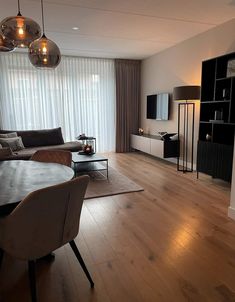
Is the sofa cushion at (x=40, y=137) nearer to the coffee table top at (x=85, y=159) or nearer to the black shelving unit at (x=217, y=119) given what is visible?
the coffee table top at (x=85, y=159)

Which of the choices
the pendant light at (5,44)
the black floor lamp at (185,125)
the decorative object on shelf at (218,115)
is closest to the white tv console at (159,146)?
the black floor lamp at (185,125)

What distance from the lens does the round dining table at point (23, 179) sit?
139 centimetres

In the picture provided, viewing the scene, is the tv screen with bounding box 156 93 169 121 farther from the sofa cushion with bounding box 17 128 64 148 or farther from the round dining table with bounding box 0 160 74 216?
the round dining table with bounding box 0 160 74 216

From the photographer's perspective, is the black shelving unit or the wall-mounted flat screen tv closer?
the black shelving unit

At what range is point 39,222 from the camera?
139cm

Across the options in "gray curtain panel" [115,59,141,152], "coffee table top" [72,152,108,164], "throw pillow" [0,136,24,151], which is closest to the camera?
"coffee table top" [72,152,108,164]

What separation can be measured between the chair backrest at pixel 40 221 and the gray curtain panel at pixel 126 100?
17.7 ft

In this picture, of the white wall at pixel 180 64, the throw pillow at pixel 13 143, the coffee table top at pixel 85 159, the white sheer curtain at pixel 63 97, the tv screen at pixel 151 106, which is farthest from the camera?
the tv screen at pixel 151 106

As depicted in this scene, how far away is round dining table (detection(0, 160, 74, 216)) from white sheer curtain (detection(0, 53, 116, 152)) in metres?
3.92

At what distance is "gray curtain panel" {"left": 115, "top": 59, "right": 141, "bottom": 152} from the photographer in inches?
260

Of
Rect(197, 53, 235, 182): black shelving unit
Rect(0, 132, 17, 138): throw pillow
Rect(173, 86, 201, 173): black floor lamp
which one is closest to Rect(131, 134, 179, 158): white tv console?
Rect(173, 86, 201, 173): black floor lamp

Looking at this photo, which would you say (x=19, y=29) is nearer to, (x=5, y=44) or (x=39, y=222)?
(x=5, y=44)

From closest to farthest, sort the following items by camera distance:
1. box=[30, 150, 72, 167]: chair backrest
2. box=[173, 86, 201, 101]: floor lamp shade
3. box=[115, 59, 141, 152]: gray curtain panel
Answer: box=[30, 150, 72, 167]: chair backrest → box=[173, 86, 201, 101]: floor lamp shade → box=[115, 59, 141, 152]: gray curtain panel

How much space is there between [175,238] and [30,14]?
3.62m
